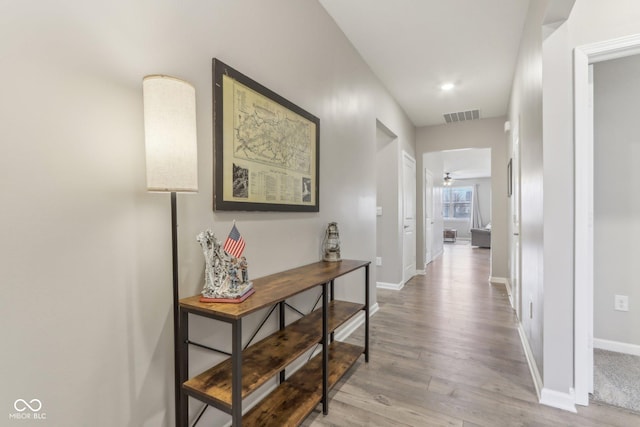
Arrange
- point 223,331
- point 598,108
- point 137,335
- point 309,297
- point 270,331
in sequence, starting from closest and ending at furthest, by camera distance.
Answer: point 137,335
point 223,331
point 270,331
point 309,297
point 598,108

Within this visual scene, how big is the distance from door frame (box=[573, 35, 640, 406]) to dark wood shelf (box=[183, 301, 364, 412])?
1.37 metres

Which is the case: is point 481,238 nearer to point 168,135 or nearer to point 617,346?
point 617,346

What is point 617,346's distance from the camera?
2.39 metres

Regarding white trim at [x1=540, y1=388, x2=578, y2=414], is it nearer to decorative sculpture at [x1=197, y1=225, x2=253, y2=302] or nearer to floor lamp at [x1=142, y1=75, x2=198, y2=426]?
decorative sculpture at [x1=197, y1=225, x2=253, y2=302]

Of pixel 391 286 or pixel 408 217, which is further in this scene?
pixel 408 217

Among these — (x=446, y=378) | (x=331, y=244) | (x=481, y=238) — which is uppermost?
(x=331, y=244)

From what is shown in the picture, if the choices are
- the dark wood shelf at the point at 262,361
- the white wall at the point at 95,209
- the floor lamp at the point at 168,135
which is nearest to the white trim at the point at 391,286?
the dark wood shelf at the point at 262,361

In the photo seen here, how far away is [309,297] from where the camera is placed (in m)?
2.16

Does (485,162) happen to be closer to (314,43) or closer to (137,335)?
(314,43)

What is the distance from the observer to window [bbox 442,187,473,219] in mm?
12133

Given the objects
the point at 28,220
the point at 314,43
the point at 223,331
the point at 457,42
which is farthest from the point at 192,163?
the point at 457,42

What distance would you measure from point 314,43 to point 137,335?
2151 millimetres

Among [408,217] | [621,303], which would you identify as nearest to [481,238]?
[408,217]

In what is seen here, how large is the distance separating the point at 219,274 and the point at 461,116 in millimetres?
4860
